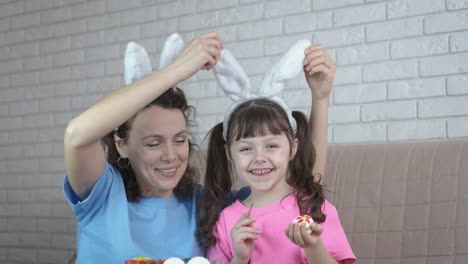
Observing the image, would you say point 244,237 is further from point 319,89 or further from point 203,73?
point 203,73

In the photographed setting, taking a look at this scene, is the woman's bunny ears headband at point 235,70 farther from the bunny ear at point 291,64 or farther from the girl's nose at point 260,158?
the girl's nose at point 260,158

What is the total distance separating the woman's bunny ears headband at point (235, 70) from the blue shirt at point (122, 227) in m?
0.28

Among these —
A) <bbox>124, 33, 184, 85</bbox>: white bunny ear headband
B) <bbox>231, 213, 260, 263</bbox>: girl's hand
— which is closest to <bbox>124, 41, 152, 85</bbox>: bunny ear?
<bbox>124, 33, 184, 85</bbox>: white bunny ear headband

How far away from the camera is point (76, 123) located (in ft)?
4.23

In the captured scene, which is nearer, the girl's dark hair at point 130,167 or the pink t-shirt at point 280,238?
the pink t-shirt at point 280,238

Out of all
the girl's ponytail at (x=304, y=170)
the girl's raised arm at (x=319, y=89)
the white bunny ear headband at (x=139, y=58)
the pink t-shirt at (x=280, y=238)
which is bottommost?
the pink t-shirt at (x=280, y=238)

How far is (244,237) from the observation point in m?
1.38

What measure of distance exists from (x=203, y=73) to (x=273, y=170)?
1.69 metres

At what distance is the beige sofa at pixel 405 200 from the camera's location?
212cm

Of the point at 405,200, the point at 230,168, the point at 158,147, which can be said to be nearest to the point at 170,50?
the point at 158,147

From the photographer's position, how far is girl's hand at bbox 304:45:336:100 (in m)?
1.58

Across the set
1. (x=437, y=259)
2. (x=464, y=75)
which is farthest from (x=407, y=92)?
(x=437, y=259)

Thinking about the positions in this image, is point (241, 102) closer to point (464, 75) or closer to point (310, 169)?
→ point (310, 169)

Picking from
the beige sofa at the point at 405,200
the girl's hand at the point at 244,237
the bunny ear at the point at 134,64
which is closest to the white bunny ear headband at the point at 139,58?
the bunny ear at the point at 134,64
